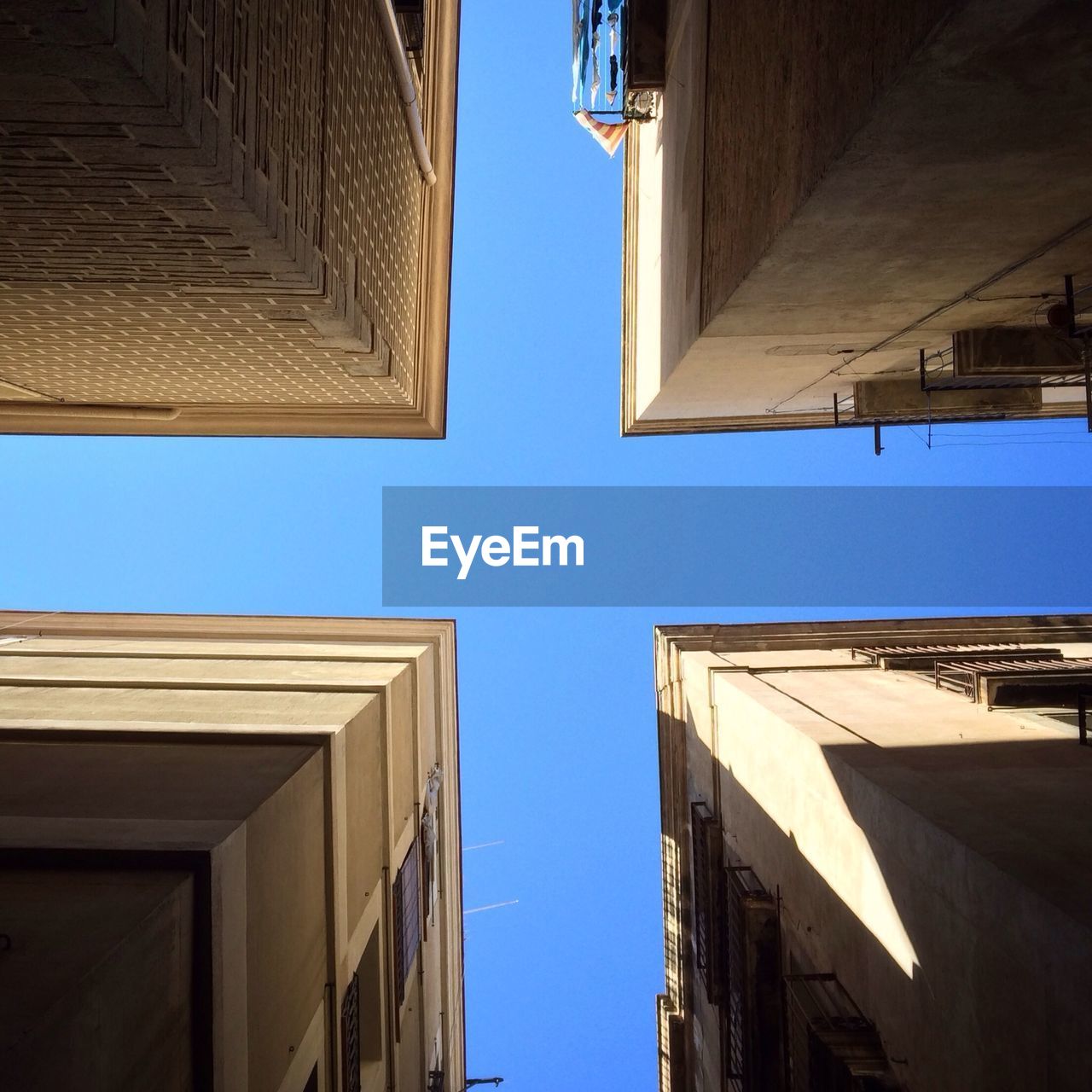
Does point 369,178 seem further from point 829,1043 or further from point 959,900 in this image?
point 829,1043

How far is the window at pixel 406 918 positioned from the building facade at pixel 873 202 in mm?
9171

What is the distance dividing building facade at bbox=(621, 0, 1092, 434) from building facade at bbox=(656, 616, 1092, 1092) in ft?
13.7

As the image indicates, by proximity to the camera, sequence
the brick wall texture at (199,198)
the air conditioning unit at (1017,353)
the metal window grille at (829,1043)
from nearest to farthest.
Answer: the brick wall texture at (199,198) < the metal window grille at (829,1043) < the air conditioning unit at (1017,353)

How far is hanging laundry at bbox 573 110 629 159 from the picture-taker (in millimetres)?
18359

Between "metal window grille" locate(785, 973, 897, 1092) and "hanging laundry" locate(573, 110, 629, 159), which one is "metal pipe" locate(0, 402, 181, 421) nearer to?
"hanging laundry" locate(573, 110, 629, 159)

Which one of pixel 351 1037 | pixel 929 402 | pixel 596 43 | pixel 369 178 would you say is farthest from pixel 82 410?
pixel 929 402

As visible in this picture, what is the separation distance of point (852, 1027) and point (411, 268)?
51.4 feet

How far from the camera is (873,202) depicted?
6.41 m

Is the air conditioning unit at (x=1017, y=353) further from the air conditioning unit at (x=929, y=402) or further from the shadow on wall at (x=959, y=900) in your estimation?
the shadow on wall at (x=959, y=900)

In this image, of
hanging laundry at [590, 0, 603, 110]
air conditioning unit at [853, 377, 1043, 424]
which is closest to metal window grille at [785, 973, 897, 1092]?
air conditioning unit at [853, 377, 1043, 424]

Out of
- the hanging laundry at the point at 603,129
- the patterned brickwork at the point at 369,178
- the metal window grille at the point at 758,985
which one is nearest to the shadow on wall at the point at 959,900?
the metal window grille at the point at 758,985

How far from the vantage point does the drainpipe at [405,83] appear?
12.8 metres

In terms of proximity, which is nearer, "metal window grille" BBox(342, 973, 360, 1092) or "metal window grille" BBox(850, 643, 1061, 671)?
"metal window grille" BBox(342, 973, 360, 1092)

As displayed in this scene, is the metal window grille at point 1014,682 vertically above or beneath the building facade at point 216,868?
above
